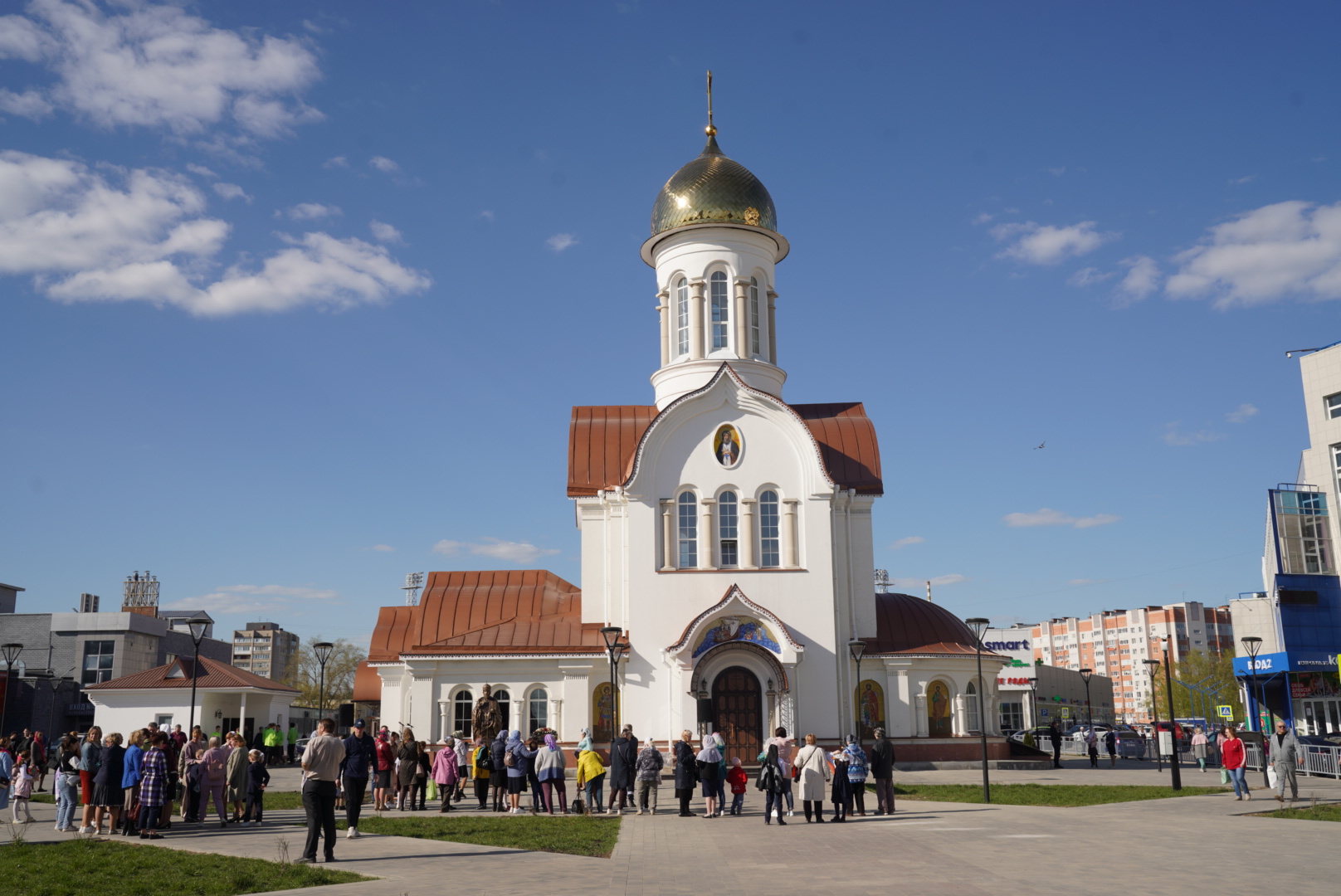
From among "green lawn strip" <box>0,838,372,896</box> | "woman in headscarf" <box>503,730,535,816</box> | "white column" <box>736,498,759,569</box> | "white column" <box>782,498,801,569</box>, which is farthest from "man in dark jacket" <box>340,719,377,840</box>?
"white column" <box>782,498,801,569</box>

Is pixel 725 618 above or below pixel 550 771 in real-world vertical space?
above

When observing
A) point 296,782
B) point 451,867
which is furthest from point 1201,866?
point 296,782

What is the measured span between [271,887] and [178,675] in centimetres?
2808

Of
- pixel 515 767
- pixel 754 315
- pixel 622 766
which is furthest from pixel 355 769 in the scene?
pixel 754 315

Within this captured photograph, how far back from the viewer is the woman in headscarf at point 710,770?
17.8m

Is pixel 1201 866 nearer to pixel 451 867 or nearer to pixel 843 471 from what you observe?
pixel 451 867

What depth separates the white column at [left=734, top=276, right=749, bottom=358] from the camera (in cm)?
3256

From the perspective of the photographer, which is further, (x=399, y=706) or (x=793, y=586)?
(x=399, y=706)

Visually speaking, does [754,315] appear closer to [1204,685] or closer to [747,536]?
[747,536]

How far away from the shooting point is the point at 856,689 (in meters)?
29.3

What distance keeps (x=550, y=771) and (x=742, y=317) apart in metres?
17.3

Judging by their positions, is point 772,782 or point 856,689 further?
point 856,689

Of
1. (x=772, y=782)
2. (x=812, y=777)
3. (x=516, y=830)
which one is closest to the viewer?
(x=516, y=830)

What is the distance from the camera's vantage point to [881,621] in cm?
3067
